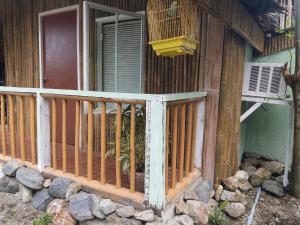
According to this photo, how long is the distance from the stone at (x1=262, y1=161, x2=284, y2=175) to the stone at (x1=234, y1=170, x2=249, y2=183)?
0.44 meters

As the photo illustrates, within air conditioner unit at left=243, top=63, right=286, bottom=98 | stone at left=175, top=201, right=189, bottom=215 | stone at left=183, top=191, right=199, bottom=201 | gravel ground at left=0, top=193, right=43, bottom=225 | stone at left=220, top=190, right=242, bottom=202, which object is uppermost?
air conditioner unit at left=243, top=63, right=286, bottom=98

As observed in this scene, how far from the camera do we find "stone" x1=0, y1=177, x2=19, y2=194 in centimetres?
322

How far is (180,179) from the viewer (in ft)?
9.26

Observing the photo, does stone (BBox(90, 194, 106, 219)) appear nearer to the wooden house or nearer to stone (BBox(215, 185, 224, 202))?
the wooden house

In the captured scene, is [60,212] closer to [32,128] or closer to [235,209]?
[32,128]

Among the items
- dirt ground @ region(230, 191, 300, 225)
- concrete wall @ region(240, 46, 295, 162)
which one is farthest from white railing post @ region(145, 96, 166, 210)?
concrete wall @ region(240, 46, 295, 162)

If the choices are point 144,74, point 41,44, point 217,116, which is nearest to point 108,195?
point 217,116

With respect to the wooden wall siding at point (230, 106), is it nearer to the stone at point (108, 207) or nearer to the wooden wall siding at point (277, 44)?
the wooden wall siding at point (277, 44)

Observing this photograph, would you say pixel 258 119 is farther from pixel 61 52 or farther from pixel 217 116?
pixel 61 52

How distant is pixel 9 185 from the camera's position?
3.23 metres

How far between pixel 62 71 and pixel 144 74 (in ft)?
4.40

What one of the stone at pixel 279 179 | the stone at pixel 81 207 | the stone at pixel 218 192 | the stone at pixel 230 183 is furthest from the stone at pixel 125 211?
the stone at pixel 279 179

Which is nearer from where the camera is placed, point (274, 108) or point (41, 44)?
point (274, 108)

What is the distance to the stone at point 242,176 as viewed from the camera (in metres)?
3.40
